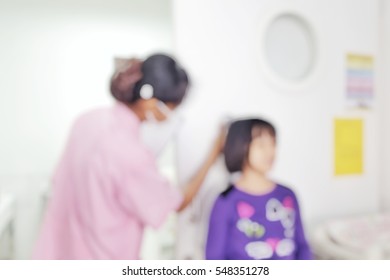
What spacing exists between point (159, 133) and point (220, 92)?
242mm

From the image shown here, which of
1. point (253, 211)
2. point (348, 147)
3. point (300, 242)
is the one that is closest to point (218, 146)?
point (253, 211)

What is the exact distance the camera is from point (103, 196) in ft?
2.68

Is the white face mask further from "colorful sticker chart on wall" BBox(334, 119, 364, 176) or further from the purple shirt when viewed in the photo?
"colorful sticker chart on wall" BBox(334, 119, 364, 176)

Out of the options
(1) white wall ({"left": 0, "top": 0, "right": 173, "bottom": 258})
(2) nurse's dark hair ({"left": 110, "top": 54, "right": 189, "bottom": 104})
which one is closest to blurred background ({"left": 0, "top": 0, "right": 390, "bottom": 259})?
(1) white wall ({"left": 0, "top": 0, "right": 173, "bottom": 258})

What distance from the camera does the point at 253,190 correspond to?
96cm

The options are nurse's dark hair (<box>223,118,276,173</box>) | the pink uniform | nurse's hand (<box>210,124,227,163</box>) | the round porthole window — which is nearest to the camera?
the pink uniform

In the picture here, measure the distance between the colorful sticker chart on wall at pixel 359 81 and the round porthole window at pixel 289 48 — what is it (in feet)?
0.60

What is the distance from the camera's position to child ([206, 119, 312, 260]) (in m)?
0.91

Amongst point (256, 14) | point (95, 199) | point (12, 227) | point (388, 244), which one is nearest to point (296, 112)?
point (256, 14)

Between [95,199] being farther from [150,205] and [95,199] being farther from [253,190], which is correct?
[253,190]

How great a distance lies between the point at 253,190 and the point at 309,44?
65 cm

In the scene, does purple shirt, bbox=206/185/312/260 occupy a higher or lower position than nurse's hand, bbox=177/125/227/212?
lower
